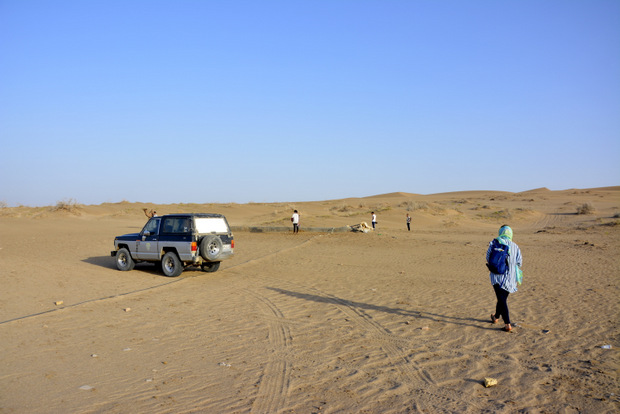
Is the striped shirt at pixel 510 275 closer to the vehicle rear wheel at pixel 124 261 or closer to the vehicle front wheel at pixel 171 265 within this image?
the vehicle front wheel at pixel 171 265

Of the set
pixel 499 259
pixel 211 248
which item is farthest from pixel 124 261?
pixel 499 259

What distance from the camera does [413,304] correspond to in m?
10.7

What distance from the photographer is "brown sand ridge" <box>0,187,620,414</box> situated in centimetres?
550

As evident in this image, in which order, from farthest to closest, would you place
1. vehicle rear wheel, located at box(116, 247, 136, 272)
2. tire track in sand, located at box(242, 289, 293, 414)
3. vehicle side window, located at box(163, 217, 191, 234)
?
vehicle rear wheel, located at box(116, 247, 136, 272), vehicle side window, located at box(163, 217, 191, 234), tire track in sand, located at box(242, 289, 293, 414)

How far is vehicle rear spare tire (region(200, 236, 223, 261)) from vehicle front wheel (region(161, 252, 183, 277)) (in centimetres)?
98

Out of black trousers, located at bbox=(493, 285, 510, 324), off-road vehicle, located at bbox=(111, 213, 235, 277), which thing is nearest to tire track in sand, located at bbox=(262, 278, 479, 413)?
black trousers, located at bbox=(493, 285, 510, 324)

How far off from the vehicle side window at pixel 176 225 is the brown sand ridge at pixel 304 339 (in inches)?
59.8

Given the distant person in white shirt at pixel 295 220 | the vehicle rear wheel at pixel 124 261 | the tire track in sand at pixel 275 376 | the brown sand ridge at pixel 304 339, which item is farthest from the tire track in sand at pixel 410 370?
the distant person in white shirt at pixel 295 220

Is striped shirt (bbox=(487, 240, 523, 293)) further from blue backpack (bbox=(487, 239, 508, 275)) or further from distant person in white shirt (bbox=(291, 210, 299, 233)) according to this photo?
distant person in white shirt (bbox=(291, 210, 299, 233))

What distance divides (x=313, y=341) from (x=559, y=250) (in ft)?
59.9

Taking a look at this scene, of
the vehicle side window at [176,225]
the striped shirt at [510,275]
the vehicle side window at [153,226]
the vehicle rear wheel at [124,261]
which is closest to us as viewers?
the striped shirt at [510,275]

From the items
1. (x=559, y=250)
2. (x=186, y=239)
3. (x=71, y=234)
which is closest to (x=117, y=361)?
(x=186, y=239)

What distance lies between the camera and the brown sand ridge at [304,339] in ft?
18.1

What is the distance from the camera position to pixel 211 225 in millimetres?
14688
